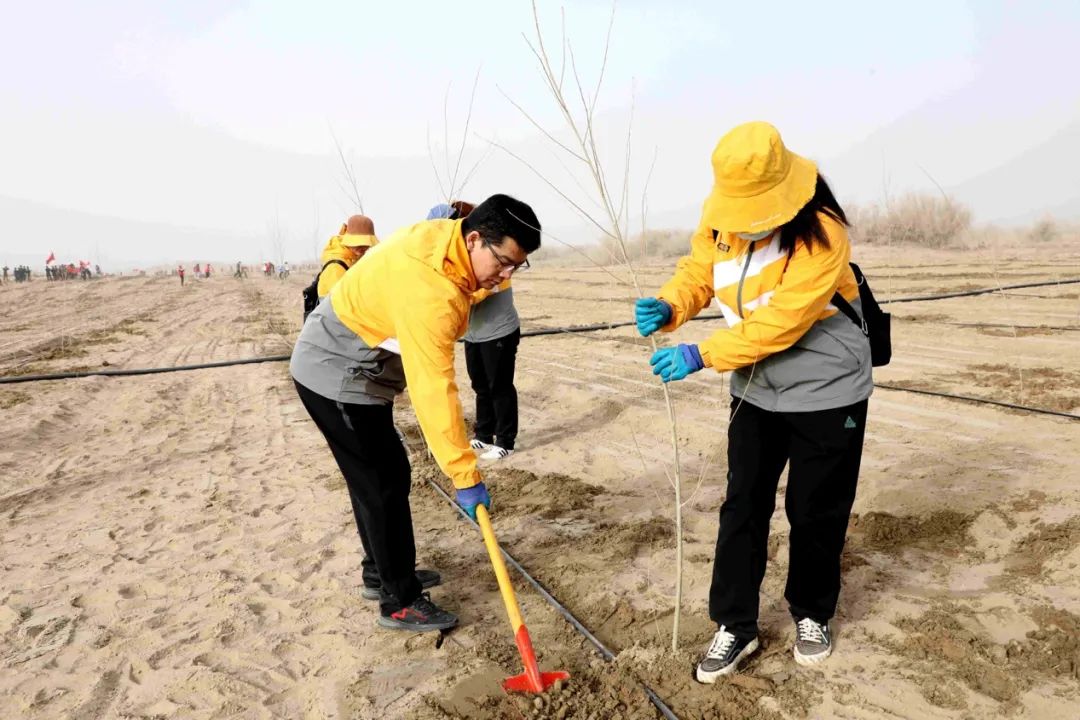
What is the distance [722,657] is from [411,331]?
1494mm

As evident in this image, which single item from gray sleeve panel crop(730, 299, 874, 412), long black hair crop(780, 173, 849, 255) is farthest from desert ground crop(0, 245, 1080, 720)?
long black hair crop(780, 173, 849, 255)

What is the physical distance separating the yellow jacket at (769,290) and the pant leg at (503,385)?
259 cm

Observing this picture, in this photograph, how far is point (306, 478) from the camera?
4836 mm

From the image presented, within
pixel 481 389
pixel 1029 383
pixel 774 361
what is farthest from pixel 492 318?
pixel 1029 383

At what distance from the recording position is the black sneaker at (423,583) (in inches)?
122

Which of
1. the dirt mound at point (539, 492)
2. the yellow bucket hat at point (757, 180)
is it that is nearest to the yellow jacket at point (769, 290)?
the yellow bucket hat at point (757, 180)

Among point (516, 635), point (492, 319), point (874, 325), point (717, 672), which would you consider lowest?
point (717, 672)

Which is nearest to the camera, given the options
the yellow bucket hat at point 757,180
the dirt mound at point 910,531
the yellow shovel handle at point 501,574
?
the yellow bucket hat at point 757,180

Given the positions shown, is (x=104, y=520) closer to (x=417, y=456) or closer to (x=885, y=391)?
(x=417, y=456)

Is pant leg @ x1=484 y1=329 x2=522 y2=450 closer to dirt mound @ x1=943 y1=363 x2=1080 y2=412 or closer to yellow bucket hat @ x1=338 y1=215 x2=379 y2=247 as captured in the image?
yellow bucket hat @ x1=338 y1=215 x2=379 y2=247

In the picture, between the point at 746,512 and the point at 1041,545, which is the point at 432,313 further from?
the point at 1041,545

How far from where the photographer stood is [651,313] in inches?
90.1

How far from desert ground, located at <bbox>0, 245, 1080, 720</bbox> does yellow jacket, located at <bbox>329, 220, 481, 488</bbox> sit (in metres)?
0.94

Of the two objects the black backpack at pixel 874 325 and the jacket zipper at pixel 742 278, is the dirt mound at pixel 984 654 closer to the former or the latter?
the black backpack at pixel 874 325
